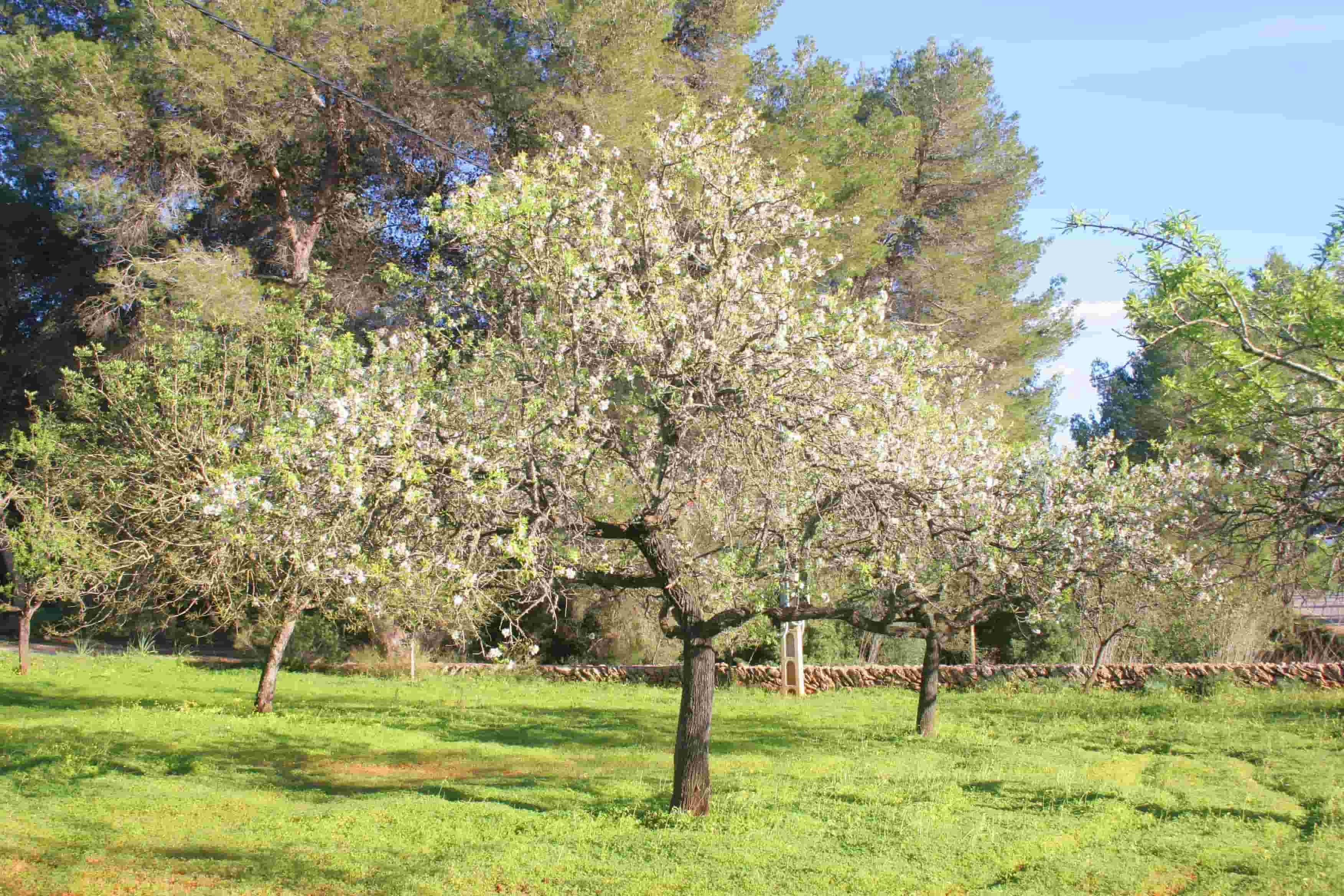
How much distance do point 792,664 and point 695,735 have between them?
12834 millimetres

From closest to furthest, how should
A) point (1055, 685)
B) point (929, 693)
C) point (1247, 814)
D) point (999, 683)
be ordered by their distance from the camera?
point (1247, 814) → point (929, 693) → point (1055, 685) → point (999, 683)

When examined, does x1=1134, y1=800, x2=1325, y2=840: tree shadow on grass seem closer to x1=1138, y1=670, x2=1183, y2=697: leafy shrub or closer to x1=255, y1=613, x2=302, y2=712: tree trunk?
x1=1138, y1=670, x2=1183, y2=697: leafy shrub

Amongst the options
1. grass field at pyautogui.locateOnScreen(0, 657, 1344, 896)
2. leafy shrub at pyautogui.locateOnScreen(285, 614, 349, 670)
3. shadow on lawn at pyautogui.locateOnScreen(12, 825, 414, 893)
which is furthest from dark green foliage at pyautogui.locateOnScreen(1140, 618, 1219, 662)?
leafy shrub at pyautogui.locateOnScreen(285, 614, 349, 670)

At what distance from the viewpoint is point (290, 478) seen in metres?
7.14

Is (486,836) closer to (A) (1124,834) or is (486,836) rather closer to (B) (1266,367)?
(A) (1124,834)

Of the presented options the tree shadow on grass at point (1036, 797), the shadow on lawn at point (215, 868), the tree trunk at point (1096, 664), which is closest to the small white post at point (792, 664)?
the tree trunk at point (1096, 664)

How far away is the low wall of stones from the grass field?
181 cm

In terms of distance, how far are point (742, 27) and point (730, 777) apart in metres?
18.3

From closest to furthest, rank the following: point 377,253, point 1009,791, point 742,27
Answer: point 1009,791, point 377,253, point 742,27

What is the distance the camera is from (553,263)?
966 cm

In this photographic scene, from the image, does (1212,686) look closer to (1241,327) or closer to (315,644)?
(1241,327)

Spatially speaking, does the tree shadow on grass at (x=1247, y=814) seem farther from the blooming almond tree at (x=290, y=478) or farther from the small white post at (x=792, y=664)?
the small white post at (x=792, y=664)

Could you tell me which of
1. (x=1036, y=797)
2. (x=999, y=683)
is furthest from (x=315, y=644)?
(x=1036, y=797)

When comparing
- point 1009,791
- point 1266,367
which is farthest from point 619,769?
point 1266,367
